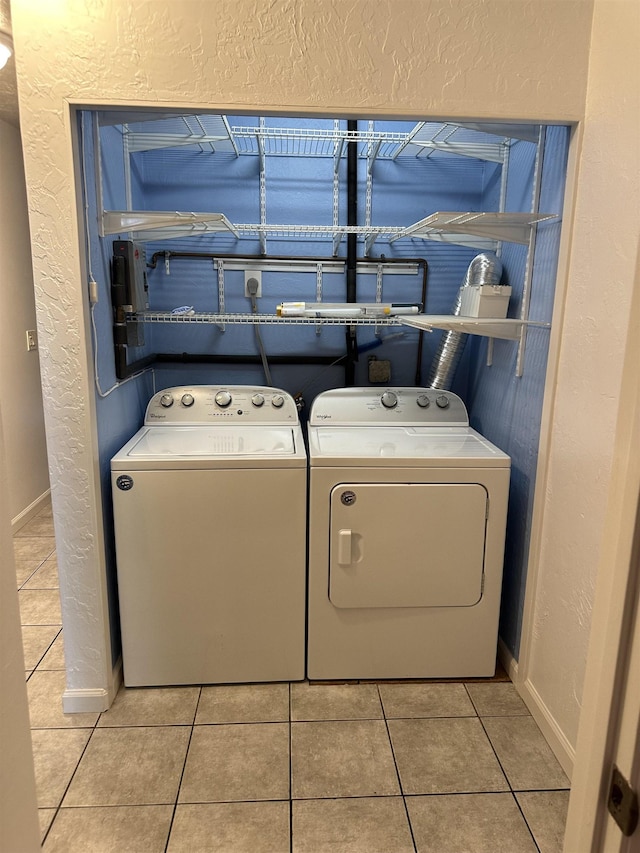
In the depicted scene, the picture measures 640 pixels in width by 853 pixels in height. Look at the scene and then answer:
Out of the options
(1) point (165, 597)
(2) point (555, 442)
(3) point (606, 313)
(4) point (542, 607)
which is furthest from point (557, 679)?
(1) point (165, 597)

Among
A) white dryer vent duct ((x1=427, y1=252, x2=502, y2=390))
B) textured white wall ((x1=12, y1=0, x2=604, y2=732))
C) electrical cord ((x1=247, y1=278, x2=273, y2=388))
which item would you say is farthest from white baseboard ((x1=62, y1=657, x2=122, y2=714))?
white dryer vent duct ((x1=427, y1=252, x2=502, y2=390))

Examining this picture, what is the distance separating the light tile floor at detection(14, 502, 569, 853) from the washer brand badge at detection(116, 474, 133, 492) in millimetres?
795

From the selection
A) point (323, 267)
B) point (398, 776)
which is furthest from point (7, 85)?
point (398, 776)

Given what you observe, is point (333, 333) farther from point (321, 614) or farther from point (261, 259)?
point (321, 614)

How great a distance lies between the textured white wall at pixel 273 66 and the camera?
1.72m

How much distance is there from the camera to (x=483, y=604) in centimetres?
226

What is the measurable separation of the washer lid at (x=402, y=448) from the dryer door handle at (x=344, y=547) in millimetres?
251

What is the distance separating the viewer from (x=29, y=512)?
3.81 m

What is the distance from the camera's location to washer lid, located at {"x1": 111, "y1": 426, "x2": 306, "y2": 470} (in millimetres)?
2092

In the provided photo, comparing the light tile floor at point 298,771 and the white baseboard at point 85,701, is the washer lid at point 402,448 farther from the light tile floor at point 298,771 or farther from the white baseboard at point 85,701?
the white baseboard at point 85,701

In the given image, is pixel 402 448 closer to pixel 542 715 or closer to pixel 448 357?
pixel 448 357

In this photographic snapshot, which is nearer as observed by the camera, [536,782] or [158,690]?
[536,782]

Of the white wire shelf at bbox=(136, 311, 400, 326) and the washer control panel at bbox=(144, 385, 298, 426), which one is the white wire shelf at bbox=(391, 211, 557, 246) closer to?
the white wire shelf at bbox=(136, 311, 400, 326)

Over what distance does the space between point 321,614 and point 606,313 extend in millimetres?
1414
